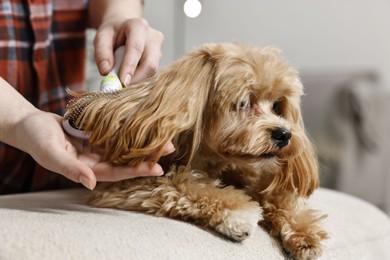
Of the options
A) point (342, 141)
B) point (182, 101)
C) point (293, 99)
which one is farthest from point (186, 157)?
point (342, 141)

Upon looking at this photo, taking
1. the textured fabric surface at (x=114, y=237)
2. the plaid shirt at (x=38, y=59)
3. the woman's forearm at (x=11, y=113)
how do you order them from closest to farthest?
the textured fabric surface at (x=114, y=237) < the woman's forearm at (x=11, y=113) < the plaid shirt at (x=38, y=59)

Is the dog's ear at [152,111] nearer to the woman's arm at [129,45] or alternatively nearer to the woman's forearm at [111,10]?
the woman's arm at [129,45]

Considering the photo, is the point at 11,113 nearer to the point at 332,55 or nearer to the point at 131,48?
the point at 131,48

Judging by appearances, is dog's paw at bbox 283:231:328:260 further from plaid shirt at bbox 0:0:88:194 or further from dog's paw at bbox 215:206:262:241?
plaid shirt at bbox 0:0:88:194

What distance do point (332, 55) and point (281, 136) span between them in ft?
7.70

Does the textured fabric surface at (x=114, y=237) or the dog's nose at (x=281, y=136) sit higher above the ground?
the dog's nose at (x=281, y=136)

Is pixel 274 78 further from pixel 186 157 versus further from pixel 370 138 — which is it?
pixel 370 138

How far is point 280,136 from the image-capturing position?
3.40 feet

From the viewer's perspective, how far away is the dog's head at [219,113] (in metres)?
0.95

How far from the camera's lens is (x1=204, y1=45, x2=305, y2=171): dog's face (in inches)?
40.9

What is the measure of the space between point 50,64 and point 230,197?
620 mm

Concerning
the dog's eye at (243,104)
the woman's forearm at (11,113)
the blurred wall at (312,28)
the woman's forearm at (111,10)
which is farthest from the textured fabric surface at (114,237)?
the blurred wall at (312,28)

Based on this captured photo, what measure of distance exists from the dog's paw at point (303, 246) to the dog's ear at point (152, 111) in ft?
0.76

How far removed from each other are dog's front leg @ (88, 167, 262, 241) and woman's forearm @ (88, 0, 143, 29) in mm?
427
